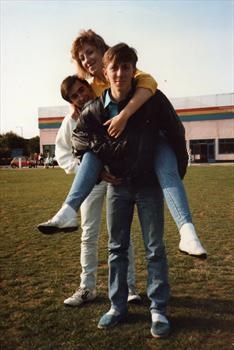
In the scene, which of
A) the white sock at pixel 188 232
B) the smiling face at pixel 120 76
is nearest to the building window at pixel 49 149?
the smiling face at pixel 120 76

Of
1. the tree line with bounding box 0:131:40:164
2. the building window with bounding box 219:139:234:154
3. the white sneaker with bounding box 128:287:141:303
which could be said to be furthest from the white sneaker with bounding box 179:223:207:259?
the tree line with bounding box 0:131:40:164

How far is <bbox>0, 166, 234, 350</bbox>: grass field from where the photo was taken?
3.14 metres

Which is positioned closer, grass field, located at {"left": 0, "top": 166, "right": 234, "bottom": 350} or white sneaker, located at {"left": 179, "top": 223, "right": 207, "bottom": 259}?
white sneaker, located at {"left": 179, "top": 223, "right": 207, "bottom": 259}

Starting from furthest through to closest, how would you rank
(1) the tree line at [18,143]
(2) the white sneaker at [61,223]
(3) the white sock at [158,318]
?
1. (1) the tree line at [18,143]
2. (3) the white sock at [158,318]
3. (2) the white sneaker at [61,223]

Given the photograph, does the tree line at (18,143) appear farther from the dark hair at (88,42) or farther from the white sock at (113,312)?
the white sock at (113,312)

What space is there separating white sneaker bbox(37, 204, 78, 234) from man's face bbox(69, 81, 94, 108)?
1017 millimetres

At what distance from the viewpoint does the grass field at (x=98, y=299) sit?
10.3 ft

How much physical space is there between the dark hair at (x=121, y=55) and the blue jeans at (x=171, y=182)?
60cm

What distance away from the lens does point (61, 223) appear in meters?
2.95

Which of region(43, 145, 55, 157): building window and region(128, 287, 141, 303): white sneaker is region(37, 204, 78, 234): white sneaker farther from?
region(43, 145, 55, 157): building window

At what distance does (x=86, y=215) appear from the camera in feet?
12.8

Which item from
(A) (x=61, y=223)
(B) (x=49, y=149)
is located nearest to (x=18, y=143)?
(B) (x=49, y=149)

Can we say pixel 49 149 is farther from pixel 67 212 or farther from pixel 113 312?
pixel 67 212

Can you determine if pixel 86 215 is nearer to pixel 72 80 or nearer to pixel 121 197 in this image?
pixel 121 197
